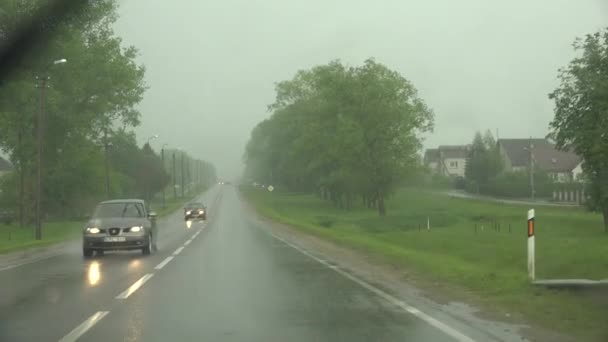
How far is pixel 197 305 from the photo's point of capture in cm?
1059

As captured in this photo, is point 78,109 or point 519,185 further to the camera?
point 519,185

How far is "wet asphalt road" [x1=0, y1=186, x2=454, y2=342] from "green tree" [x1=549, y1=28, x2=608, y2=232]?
19281 mm

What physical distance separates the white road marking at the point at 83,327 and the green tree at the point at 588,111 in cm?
2381

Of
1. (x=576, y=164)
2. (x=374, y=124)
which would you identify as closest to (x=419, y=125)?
(x=374, y=124)

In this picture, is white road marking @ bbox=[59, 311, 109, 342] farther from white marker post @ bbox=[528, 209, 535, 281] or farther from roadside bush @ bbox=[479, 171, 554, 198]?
roadside bush @ bbox=[479, 171, 554, 198]

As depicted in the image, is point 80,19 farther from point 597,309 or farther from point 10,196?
point 10,196

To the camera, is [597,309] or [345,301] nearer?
[597,309]

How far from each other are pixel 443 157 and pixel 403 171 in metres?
109

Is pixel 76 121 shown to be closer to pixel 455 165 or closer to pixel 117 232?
pixel 117 232

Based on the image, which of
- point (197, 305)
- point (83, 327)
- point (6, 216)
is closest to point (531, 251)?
point (197, 305)

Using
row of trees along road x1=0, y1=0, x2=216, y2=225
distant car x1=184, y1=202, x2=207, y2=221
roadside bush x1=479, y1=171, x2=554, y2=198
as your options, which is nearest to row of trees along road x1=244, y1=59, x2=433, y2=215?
distant car x1=184, y1=202, x2=207, y2=221

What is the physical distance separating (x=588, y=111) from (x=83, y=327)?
34.0 metres

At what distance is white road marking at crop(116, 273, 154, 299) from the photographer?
38.7 ft

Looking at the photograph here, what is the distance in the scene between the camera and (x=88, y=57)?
166 feet
